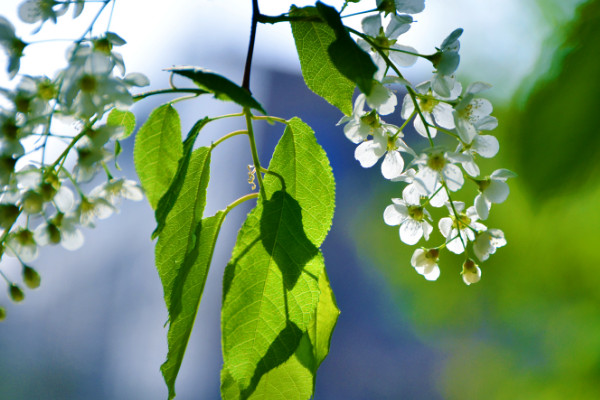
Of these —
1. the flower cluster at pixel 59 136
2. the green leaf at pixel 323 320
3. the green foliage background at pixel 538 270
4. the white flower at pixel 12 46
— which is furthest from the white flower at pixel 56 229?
the green foliage background at pixel 538 270

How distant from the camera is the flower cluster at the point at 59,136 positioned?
0.33 m

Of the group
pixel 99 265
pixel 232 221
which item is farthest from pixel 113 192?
pixel 99 265

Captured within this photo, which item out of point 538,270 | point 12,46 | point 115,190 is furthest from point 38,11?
point 538,270

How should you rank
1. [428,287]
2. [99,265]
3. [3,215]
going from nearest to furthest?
1. [3,215]
2. [428,287]
3. [99,265]

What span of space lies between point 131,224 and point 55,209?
301 cm

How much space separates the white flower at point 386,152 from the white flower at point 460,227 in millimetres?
66

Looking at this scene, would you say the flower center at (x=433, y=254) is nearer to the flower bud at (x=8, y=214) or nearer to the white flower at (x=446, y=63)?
the white flower at (x=446, y=63)

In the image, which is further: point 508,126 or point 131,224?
point 131,224

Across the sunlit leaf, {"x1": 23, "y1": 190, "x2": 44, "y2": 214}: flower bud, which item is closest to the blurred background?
the sunlit leaf

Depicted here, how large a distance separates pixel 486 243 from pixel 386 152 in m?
0.12

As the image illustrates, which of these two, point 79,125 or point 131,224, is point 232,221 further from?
point 79,125

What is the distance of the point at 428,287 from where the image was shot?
2.84m

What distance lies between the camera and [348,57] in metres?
0.33

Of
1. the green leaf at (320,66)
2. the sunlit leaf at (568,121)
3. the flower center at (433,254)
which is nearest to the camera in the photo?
the green leaf at (320,66)
